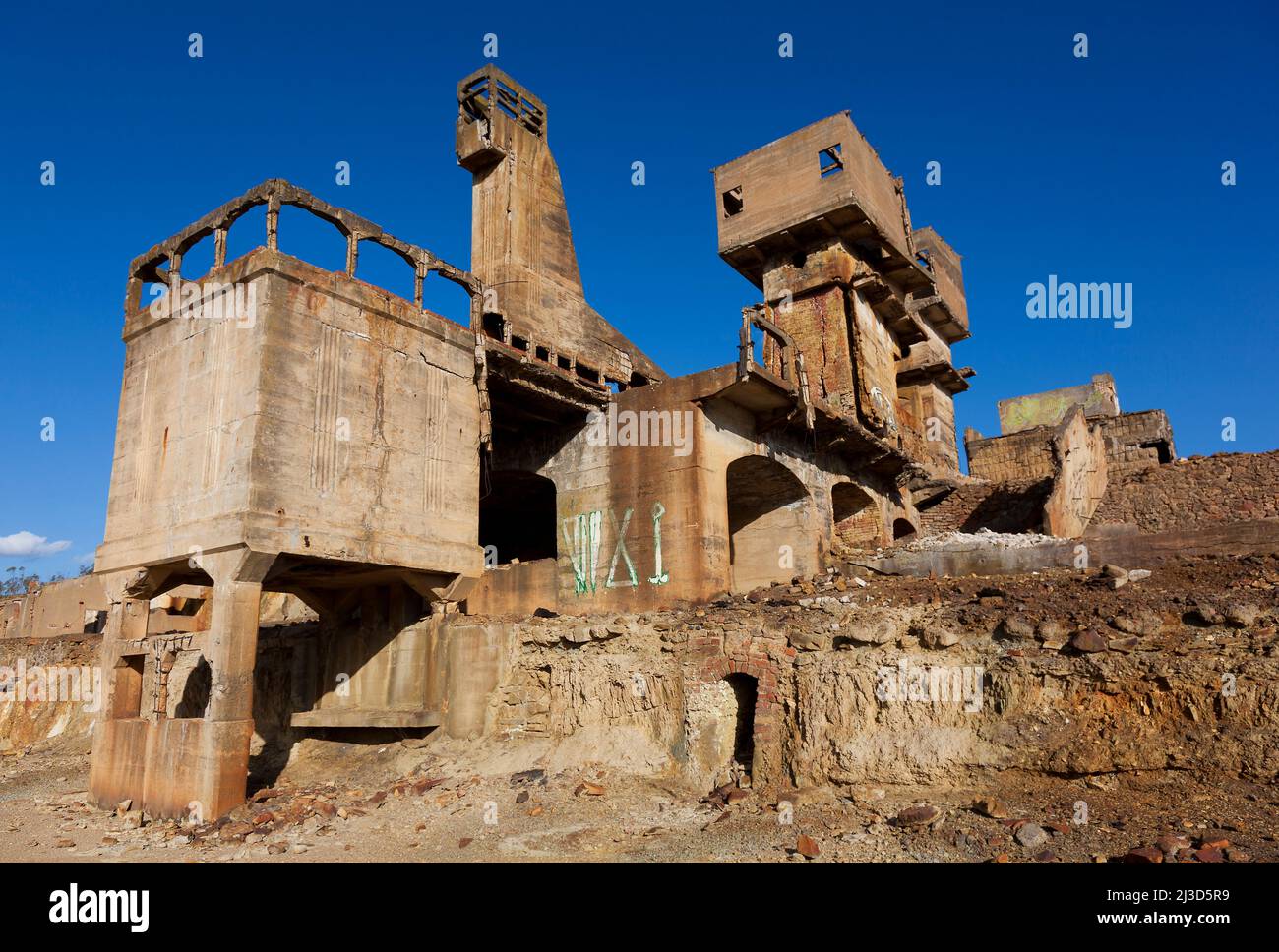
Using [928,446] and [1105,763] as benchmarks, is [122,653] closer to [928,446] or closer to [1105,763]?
[1105,763]

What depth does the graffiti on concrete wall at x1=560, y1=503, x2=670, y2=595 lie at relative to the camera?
50.4 feet

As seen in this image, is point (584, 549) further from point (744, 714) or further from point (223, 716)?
point (223, 716)

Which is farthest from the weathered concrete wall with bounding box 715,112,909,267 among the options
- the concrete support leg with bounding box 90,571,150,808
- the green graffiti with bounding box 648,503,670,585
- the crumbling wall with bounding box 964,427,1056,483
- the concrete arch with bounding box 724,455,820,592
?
the concrete support leg with bounding box 90,571,150,808

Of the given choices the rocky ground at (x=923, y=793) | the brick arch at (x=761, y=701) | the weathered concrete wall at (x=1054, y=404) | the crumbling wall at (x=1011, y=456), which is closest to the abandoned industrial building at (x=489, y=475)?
the brick arch at (x=761, y=701)

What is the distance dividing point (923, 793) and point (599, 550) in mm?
7899

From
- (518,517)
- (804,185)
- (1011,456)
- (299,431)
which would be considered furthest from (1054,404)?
(299,431)

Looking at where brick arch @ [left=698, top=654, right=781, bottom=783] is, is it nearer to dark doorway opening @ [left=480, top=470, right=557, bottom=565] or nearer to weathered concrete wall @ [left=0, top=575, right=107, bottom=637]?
dark doorway opening @ [left=480, top=470, right=557, bottom=565]

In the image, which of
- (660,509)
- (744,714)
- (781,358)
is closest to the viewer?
(744,714)

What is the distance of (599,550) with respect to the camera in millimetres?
16016

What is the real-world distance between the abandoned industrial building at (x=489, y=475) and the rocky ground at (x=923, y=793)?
72cm

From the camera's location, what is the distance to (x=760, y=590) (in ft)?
48.6

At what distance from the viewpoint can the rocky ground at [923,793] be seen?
8.07 m

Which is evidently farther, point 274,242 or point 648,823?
point 274,242

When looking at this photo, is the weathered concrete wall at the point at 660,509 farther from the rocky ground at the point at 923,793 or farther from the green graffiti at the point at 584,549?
the rocky ground at the point at 923,793
